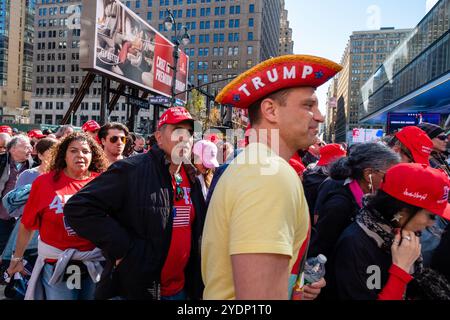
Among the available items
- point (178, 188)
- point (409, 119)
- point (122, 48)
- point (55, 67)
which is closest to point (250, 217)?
point (178, 188)

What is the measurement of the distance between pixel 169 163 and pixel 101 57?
19169 mm

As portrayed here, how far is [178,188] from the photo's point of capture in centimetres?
287

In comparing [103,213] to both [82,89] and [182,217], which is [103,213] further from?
[82,89]

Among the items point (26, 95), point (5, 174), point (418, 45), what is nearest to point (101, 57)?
point (5, 174)

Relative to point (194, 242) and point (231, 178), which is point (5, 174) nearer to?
point (194, 242)

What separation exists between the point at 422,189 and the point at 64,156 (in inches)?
120

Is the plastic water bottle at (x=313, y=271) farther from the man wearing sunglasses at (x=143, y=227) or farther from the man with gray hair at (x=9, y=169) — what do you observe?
the man with gray hair at (x=9, y=169)

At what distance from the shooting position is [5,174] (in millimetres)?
5344

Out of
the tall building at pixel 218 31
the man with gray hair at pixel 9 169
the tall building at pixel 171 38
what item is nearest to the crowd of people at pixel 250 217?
the man with gray hair at pixel 9 169

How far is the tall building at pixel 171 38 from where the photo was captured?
84062 millimetres

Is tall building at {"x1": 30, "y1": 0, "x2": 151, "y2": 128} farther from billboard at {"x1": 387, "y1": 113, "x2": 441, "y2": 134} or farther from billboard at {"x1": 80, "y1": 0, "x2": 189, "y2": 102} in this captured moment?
billboard at {"x1": 387, "y1": 113, "x2": 441, "y2": 134}

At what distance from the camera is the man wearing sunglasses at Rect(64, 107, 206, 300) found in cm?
241

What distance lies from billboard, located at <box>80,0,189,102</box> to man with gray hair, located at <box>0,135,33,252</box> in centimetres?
1521

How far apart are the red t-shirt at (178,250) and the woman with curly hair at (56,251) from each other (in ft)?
2.36
